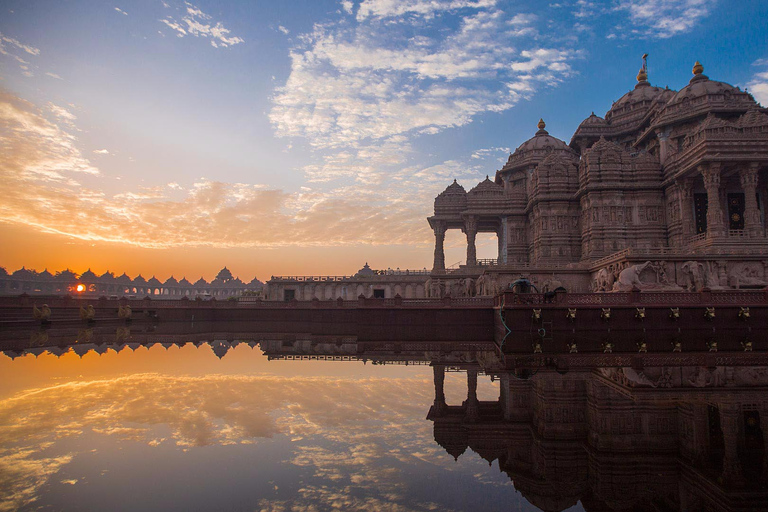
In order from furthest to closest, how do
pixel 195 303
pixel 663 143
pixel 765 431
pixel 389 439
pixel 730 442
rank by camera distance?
1. pixel 195 303
2. pixel 663 143
3. pixel 765 431
4. pixel 389 439
5. pixel 730 442

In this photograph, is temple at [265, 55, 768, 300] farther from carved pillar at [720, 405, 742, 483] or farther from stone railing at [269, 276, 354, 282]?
carved pillar at [720, 405, 742, 483]

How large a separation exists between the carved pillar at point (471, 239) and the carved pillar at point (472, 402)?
31352 mm

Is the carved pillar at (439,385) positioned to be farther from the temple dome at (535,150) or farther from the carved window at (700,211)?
the temple dome at (535,150)

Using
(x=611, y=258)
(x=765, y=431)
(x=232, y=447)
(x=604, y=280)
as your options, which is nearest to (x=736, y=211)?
(x=611, y=258)

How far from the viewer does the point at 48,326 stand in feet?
109

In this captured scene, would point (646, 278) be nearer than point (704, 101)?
Yes

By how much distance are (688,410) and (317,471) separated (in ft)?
26.2

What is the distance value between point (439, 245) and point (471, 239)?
3940 mm

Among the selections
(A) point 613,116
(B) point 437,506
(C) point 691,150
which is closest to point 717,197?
(C) point 691,150

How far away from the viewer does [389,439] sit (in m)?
7.91

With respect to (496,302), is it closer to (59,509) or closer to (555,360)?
(555,360)

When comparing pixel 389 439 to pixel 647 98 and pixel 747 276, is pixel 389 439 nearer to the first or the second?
pixel 747 276

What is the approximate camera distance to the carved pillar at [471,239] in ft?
147

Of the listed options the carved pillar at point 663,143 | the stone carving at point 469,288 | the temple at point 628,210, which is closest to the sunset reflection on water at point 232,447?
the temple at point 628,210
